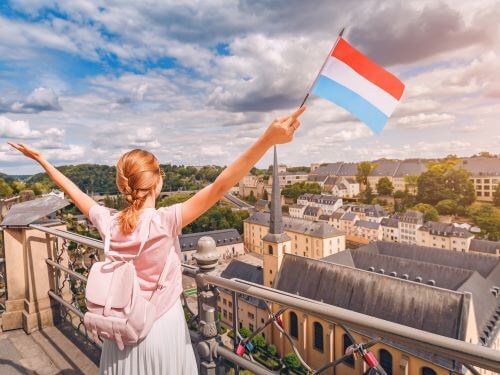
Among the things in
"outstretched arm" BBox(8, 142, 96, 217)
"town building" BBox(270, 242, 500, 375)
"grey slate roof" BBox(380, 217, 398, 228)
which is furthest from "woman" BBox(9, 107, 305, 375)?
"grey slate roof" BBox(380, 217, 398, 228)

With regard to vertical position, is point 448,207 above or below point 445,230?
above

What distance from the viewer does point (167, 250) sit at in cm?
200

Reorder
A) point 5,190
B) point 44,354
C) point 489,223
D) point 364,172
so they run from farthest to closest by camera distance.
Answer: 1. point 364,172
2. point 489,223
3. point 5,190
4. point 44,354

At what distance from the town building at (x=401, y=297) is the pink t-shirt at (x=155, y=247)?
14.4 meters

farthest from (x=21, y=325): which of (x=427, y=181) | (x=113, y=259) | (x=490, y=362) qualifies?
(x=427, y=181)

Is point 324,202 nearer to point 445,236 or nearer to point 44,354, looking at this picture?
point 445,236

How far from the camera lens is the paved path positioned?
4238 mm

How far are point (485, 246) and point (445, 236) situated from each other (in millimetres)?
6063

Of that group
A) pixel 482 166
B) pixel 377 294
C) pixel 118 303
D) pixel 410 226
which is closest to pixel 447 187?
pixel 482 166

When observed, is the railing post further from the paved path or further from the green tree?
the green tree

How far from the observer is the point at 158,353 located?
210cm

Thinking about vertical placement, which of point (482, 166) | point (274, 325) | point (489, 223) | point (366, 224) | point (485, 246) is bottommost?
point (485, 246)

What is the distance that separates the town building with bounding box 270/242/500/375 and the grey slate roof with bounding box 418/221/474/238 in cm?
1406

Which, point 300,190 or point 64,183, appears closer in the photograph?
point 64,183
